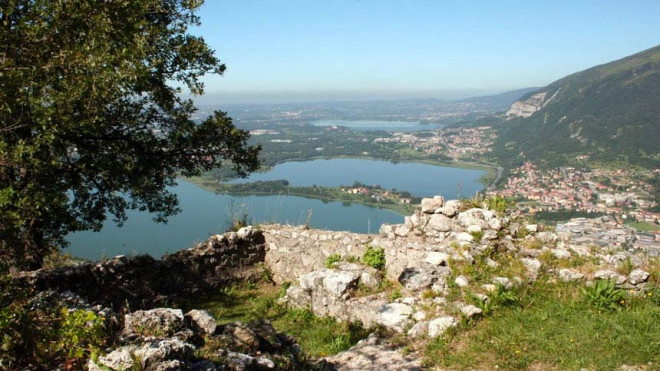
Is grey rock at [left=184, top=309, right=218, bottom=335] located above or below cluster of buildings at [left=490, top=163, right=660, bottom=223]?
above

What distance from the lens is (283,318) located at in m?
8.88

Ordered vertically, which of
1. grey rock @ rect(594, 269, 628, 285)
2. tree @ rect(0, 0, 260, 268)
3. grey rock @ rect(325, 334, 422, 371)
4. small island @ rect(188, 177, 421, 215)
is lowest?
small island @ rect(188, 177, 421, 215)

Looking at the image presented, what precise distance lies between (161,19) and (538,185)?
157ft

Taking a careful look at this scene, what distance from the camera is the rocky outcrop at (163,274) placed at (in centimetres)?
791

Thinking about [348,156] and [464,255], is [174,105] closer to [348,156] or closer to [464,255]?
[464,255]

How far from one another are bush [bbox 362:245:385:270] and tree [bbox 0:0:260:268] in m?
4.21

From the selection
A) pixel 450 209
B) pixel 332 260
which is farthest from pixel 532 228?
pixel 332 260

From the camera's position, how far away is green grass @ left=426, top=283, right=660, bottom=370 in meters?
5.31

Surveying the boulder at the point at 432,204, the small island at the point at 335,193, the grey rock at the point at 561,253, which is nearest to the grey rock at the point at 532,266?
the grey rock at the point at 561,253

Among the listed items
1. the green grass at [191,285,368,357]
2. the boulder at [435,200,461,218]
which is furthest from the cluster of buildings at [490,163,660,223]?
the green grass at [191,285,368,357]

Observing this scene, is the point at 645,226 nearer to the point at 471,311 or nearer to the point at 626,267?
the point at 626,267

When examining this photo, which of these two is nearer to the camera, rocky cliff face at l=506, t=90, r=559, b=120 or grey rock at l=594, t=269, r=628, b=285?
grey rock at l=594, t=269, r=628, b=285

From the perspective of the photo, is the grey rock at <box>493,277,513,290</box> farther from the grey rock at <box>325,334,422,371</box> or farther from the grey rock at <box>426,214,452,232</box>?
the grey rock at <box>325,334,422,371</box>

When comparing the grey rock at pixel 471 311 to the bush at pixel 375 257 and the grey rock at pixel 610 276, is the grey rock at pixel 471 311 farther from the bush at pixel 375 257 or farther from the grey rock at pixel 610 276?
the bush at pixel 375 257
